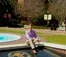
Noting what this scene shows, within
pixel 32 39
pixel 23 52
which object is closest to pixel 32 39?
pixel 32 39

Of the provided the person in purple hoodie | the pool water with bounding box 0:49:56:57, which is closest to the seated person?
the person in purple hoodie

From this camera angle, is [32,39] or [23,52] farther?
[32,39]

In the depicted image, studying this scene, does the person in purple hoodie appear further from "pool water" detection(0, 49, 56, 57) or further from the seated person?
"pool water" detection(0, 49, 56, 57)

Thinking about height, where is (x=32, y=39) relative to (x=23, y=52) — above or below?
above

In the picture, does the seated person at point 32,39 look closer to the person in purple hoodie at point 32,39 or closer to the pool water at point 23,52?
the person in purple hoodie at point 32,39

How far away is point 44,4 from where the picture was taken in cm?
4297

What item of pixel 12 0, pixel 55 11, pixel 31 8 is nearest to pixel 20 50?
pixel 55 11

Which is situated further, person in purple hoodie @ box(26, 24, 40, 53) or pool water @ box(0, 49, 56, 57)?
person in purple hoodie @ box(26, 24, 40, 53)

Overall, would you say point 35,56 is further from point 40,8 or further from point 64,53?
point 40,8

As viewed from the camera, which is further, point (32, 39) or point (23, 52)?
point (32, 39)

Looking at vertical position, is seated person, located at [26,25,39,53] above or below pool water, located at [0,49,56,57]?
above

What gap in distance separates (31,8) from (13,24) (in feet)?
12.8

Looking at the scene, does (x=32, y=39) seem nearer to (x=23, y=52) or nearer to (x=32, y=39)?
(x=32, y=39)

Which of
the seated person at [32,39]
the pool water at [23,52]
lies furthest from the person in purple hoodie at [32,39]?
the pool water at [23,52]
